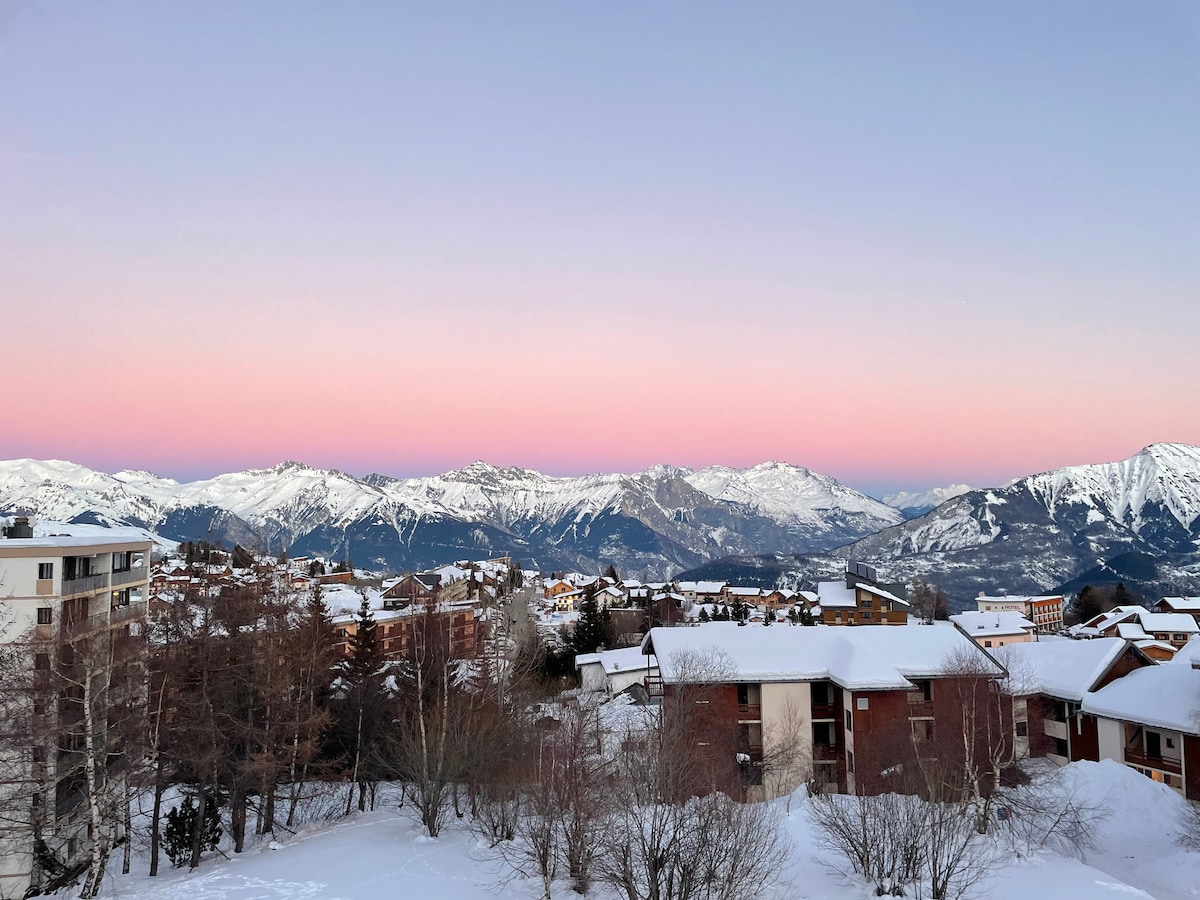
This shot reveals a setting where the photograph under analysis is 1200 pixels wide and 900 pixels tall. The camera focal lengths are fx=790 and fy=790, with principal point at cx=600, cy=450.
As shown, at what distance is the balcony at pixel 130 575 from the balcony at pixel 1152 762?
57813mm

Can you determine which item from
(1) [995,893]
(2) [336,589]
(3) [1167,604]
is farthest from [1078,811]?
(3) [1167,604]

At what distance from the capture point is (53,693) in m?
28.1

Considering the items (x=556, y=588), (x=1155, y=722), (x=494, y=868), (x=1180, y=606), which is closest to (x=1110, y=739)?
(x=1155, y=722)

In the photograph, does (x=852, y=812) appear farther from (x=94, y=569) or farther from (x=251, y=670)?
(x=94, y=569)

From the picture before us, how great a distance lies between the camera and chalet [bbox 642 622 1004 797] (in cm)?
A: 4000

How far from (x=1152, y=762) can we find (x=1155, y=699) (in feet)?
11.5

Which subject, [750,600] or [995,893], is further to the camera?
[750,600]

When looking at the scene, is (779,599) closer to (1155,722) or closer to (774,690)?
(1155,722)

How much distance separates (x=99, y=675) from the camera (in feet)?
97.6

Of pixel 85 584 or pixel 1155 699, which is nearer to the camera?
pixel 85 584

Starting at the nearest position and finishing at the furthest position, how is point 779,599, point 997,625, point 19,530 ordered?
point 19,530, point 997,625, point 779,599

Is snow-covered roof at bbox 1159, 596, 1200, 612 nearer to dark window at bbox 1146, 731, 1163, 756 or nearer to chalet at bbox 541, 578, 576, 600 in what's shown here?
chalet at bbox 541, 578, 576, 600

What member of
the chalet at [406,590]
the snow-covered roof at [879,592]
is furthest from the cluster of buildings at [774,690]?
the snow-covered roof at [879,592]

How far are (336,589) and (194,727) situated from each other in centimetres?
7820
